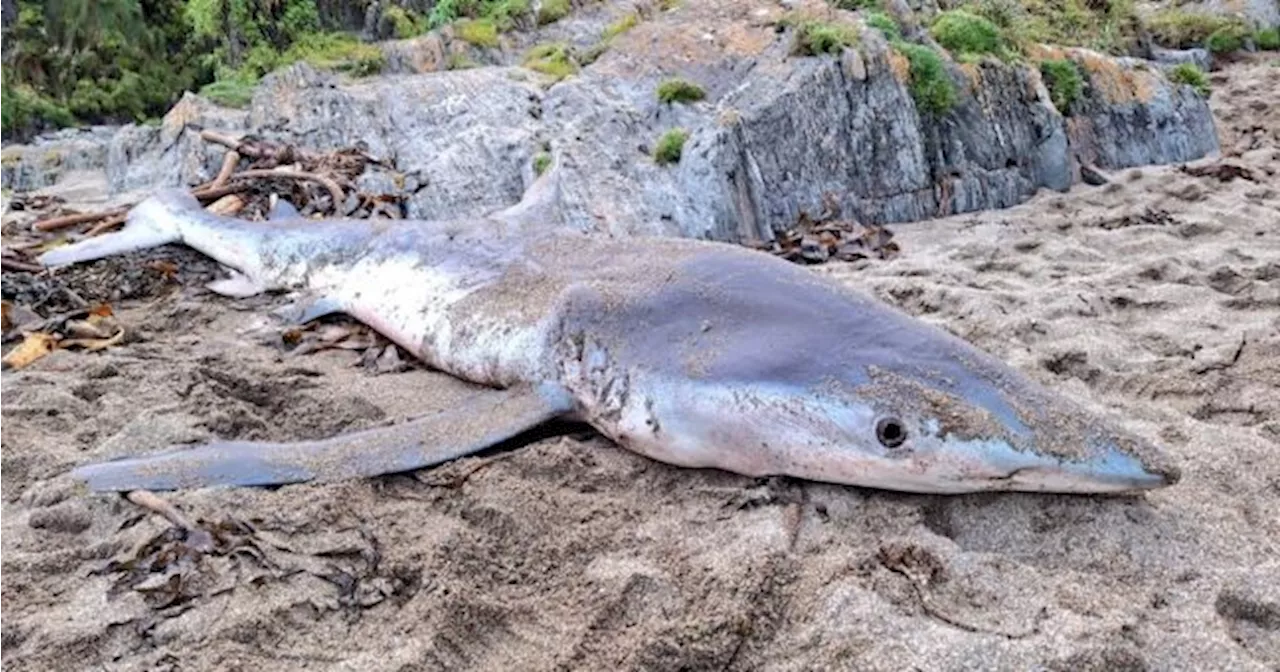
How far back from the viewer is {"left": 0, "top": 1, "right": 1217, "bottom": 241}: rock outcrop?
6.56 meters

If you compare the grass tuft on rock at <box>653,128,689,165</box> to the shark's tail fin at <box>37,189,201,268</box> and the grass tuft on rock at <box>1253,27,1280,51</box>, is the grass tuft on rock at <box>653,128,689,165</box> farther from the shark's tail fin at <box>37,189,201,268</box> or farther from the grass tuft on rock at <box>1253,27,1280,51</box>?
the grass tuft on rock at <box>1253,27,1280,51</box>

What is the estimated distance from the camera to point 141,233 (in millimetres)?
5453

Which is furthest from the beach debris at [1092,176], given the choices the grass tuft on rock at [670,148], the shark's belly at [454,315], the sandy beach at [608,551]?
the shark's belly at [454,315]

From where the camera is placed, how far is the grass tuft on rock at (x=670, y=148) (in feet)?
22.1

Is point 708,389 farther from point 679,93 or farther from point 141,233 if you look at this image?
point 679,93

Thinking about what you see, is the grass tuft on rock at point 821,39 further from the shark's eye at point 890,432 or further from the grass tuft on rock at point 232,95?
the shark's eye at point 890,432

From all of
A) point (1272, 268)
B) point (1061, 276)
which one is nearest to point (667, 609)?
point (1061, 276)

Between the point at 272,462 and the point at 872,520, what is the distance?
1.59m

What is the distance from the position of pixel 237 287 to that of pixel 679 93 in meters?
3.35

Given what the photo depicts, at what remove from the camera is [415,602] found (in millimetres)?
2354

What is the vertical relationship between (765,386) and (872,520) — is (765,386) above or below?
above

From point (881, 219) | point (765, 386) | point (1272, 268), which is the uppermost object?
point (765, 386)

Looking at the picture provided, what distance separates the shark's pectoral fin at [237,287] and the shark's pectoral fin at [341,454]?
211 cm

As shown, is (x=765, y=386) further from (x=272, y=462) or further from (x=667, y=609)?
(x=272, y=462)
